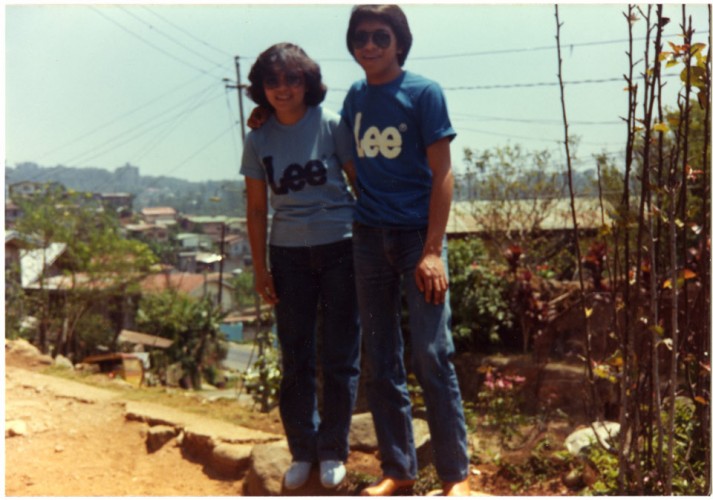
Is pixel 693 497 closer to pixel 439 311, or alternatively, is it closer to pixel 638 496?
pixel 638 496

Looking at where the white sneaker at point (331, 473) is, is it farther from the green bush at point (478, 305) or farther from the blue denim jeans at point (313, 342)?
the green bush at point (478, 305)

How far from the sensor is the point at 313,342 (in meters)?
2.98

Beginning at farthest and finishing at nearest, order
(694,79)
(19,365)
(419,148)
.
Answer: (19,365) → (419,148) → (694,79)

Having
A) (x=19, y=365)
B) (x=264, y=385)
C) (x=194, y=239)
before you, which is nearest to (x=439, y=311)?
(x=264, y=385)

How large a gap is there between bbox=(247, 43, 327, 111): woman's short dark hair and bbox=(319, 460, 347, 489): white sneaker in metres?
1.39

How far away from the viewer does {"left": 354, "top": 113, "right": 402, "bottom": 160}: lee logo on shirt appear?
2645 mm

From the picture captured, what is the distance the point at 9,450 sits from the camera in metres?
3.79

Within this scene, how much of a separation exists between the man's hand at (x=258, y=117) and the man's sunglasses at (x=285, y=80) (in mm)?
124

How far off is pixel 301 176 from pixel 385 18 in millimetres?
650

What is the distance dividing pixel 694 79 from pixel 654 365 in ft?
2.82

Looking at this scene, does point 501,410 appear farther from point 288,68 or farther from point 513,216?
point 513,216

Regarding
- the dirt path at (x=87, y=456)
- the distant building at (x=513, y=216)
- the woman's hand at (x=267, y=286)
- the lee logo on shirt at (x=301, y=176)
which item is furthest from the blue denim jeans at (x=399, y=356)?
the distant building at (x=513, y=216)

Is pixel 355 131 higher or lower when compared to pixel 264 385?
Answer: higher

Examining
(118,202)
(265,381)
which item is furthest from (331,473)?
(118,202)
